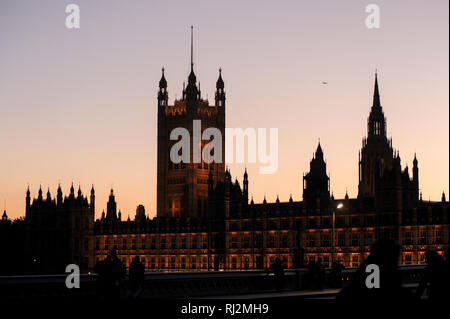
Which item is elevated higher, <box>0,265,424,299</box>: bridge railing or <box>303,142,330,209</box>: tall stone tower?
<box>303,142,330,209</box>: tall stone tower

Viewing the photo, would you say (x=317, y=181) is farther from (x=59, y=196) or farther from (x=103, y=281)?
(x=103, y=281)

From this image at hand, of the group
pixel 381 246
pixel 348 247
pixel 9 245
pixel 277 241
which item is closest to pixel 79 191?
pixel 9 245

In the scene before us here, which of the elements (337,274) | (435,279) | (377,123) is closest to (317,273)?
(337,274)

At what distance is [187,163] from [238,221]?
2683cm

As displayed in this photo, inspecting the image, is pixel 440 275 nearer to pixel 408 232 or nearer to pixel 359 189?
pixel 408 232

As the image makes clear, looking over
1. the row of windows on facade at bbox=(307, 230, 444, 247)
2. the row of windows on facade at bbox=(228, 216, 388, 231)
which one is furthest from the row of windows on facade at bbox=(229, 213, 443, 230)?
the row of windows on facade at bbox=(307, 230, 444, 247)

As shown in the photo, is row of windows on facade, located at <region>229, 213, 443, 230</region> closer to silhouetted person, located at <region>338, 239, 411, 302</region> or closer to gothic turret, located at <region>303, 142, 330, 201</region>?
gothic turret, located at <region>303, 142, 330, 201</region>

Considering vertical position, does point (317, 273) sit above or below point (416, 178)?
below

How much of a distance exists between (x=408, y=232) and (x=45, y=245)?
54217 mm

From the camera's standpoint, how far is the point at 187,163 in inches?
6048

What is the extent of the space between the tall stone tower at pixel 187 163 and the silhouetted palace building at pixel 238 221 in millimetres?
196

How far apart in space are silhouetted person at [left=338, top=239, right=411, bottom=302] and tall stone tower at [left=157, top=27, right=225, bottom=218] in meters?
139

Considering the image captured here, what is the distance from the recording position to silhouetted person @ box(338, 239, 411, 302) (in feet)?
33.2
